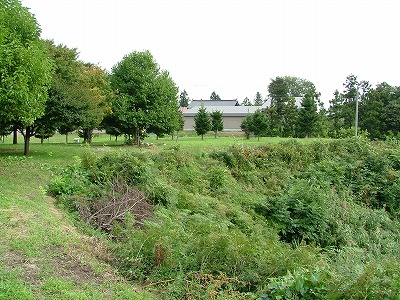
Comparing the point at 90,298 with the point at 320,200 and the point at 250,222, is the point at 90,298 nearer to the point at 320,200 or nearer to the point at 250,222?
the point at 250,222

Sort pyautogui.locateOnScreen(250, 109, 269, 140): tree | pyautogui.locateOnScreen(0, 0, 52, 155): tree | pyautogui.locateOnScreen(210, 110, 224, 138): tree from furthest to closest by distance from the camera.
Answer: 1. pyautogui.locateOnScreen(210, 110, 224, 138): tree
2. pyautogui.locateOnScreen(250, 109, 269, 140): tree
3. pyautogui.locateOnScreen(0, 0, 52, 155): tree

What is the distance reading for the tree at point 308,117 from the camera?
36625 millimetres

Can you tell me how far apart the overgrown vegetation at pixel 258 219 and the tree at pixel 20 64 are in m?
2.60

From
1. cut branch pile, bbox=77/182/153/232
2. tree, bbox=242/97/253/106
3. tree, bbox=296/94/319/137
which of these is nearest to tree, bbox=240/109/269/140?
tree, bbox=296/94/319/137

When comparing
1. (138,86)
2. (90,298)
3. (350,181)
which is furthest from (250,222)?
(138,86)

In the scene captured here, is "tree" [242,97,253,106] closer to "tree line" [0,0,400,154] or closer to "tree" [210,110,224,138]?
"tree line" [0,0,400,154]

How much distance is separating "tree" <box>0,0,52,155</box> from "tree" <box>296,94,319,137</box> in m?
29.5

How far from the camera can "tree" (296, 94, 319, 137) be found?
36.6 m

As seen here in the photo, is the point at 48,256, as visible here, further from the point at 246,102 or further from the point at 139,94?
the point at 246,102

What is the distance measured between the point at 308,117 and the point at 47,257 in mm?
34862

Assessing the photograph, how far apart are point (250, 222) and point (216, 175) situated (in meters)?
3.13

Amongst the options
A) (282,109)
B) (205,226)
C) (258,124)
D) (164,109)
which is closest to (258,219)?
(205,226)

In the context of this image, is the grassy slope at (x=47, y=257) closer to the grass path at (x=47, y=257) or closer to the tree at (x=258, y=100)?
the grass path at (x=47, y=257)

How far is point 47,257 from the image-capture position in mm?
4840
